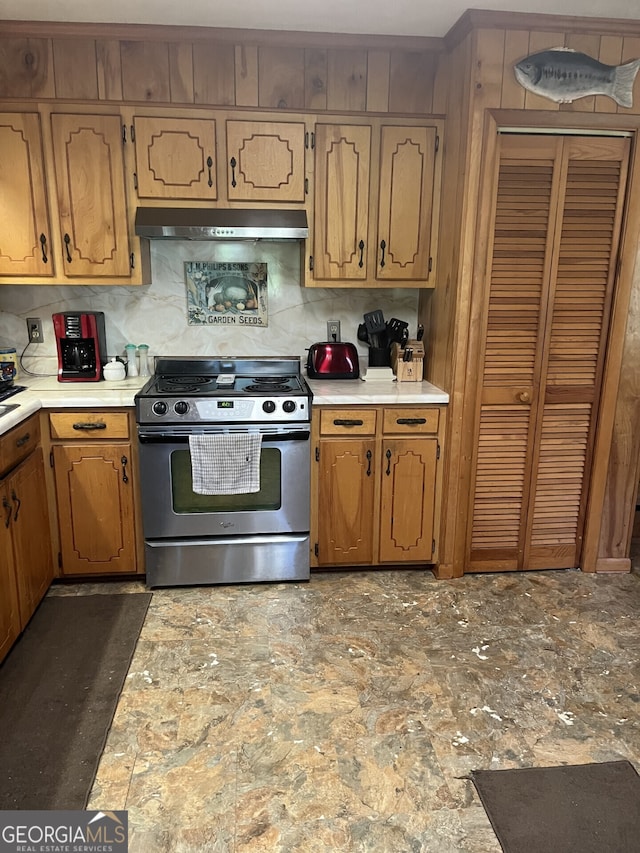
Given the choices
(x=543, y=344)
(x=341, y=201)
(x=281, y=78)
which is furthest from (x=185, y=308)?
(x=543, y=344)

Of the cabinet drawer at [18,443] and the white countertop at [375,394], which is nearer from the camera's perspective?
the cabinet drawer at [18,443]

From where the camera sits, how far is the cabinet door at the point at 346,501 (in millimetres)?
2959

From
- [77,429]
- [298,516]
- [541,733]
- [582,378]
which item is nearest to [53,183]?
[77,429]

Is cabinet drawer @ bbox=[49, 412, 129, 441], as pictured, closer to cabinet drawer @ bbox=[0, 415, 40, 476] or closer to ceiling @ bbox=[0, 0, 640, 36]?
cabinet drawer @ bbox=[0, 415, 40, 476]

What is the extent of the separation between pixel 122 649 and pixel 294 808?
103 centimetres

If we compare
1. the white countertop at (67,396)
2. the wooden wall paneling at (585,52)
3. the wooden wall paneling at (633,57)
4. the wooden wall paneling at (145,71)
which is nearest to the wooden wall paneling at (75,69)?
the wooden wall paneling at (145,71)

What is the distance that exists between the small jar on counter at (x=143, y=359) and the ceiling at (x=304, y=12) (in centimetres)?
147

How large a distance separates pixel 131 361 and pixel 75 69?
1.36 m

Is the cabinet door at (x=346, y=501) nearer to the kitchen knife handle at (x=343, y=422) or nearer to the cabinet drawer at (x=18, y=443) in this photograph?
the kitchen knife handle at (x=343, y=422)

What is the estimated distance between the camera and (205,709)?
214 centimetres

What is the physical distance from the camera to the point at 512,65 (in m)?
2.61

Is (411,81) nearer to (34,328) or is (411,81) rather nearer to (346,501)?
(346,501)

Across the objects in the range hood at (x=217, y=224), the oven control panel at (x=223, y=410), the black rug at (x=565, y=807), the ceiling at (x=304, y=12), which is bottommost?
the black rug at (x=565, y=807)

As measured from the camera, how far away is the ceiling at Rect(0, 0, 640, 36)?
8.15 feet
